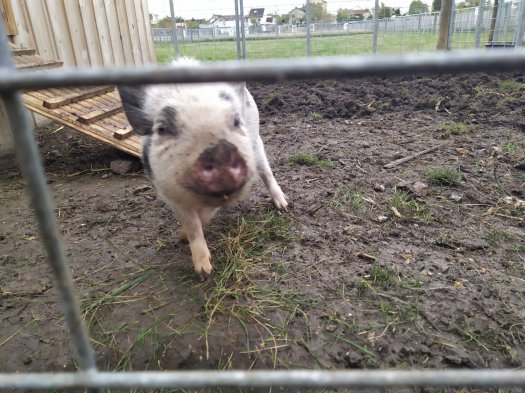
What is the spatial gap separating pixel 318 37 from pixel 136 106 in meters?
12.5

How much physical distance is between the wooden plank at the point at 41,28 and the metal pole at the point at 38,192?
6053 millimetres

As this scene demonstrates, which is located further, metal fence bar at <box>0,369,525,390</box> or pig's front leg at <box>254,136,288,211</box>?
pig's front leg at <box>254,136,288,211</box>

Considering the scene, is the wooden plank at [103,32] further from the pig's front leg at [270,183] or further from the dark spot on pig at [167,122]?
the dark spot on pig at [167,122]

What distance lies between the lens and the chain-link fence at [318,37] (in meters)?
13.5

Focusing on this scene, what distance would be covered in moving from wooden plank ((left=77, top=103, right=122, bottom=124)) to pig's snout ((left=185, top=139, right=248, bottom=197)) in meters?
3.04

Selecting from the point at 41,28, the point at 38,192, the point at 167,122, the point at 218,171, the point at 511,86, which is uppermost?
the point at 41,28

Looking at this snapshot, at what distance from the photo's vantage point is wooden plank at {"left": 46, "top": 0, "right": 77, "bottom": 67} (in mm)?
6520

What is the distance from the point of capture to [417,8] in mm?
15227

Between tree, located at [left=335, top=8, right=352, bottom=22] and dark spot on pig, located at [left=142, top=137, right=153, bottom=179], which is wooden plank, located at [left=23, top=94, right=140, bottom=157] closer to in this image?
dark spot on pig, located at [left=142, top=137, right=153, bottom=179]

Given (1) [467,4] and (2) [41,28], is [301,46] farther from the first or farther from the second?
(2) [41,28]

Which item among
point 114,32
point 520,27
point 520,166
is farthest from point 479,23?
point 114,32

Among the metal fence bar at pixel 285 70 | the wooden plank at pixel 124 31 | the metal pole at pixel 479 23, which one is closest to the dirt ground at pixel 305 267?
the metal fence bar at pixel 285 70

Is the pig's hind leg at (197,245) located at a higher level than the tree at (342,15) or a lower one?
lower

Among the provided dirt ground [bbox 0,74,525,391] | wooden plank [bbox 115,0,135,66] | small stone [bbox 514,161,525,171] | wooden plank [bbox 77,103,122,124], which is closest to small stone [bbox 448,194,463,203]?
dirt ground [bbox 0,74,525,391]
